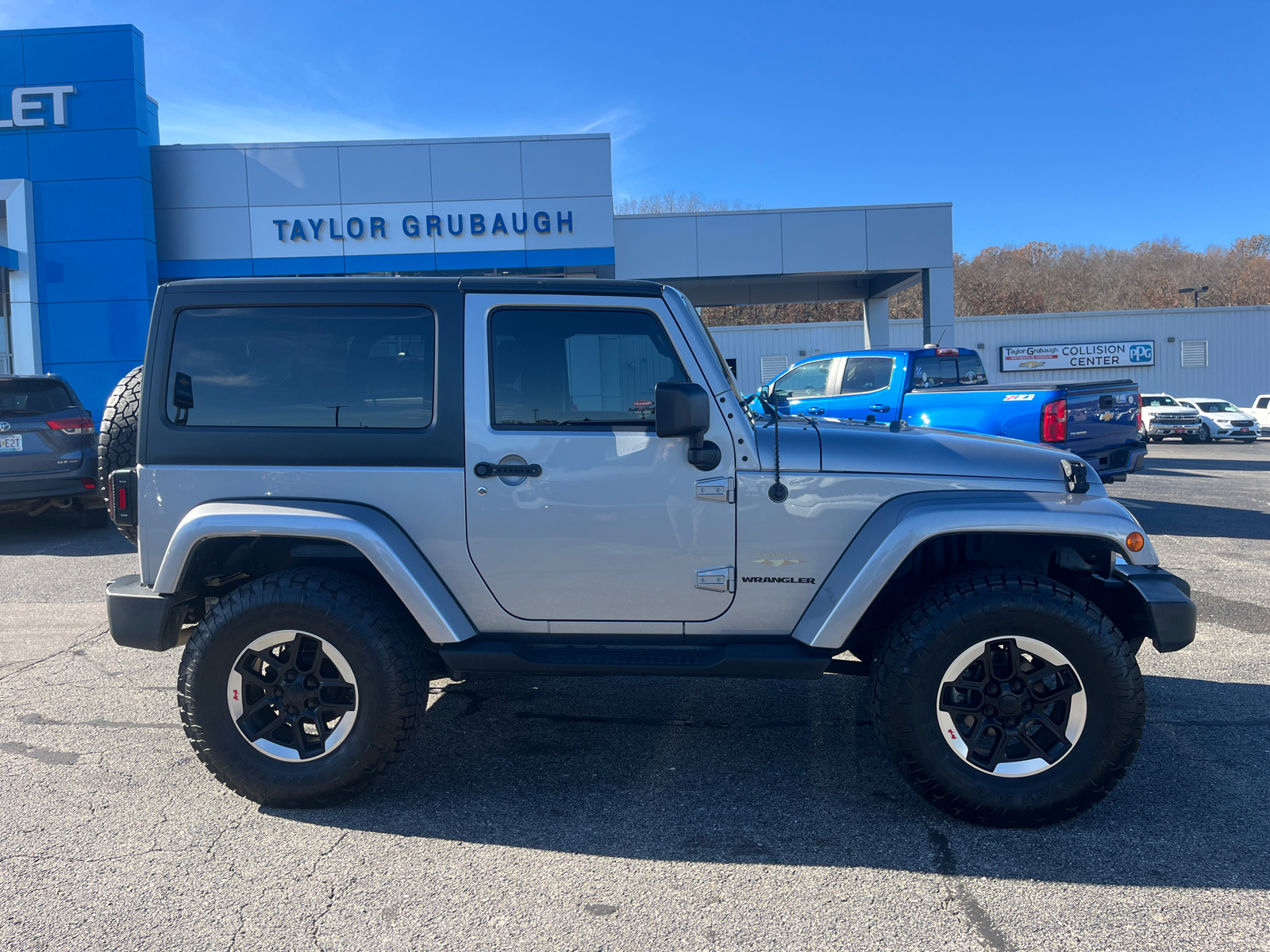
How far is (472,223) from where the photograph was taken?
1839 cm

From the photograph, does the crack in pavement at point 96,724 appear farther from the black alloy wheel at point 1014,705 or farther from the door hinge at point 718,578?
the black alloy wheel at point 1014,705

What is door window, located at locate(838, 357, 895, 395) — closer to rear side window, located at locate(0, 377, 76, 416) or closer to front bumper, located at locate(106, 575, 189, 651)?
rear side window, located at locate(0, 377, 76, 416)

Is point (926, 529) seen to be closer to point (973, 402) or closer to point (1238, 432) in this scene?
point (973, 402)

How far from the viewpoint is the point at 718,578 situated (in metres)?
3.38

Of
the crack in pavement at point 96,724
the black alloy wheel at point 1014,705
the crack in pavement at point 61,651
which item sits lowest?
the crack in pavement at point 96,724

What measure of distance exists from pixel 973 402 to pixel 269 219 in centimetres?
1494

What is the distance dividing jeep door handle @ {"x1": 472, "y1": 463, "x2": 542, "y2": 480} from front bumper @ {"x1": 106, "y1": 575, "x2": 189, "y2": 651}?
4.39ft

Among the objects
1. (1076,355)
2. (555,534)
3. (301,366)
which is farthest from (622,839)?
(1076,355)

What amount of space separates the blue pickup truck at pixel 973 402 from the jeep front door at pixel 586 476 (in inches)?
166

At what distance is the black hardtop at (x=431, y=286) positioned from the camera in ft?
11.4

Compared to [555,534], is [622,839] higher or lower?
lower

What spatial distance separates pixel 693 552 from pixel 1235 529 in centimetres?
906

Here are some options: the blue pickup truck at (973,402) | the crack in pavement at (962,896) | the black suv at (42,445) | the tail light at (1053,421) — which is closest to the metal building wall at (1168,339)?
the blue pickup truck at (973,402)

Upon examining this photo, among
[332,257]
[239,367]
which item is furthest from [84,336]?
[239,367]
